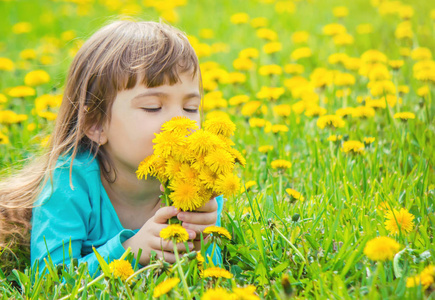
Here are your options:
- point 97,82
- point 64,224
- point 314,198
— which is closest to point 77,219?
point 64,224

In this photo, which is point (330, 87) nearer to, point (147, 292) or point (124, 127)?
point (124, 127)

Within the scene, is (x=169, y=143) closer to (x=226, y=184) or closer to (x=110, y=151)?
(x=226, y=184)

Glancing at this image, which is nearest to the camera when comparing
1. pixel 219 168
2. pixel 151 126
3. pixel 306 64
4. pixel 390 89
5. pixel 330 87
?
pixel 219 168

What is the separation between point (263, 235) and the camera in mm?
1819

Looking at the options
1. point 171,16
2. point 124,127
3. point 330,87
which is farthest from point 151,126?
point 171,16

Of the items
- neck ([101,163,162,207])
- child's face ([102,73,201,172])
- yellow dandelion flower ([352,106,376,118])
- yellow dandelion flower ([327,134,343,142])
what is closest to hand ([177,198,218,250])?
child's face ([102,73,201,172])

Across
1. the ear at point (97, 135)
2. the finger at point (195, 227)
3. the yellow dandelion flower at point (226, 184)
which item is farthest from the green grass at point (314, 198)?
the ear at point (97, 135)

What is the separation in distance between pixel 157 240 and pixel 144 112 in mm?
463

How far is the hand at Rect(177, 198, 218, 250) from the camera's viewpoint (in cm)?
160

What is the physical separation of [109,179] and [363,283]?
3.52 feet

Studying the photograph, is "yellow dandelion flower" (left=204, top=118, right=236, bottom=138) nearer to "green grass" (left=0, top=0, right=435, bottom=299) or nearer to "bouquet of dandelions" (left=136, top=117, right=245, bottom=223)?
"bouquet of dandelions" (left=136, top=117, right=245, bottom=223)

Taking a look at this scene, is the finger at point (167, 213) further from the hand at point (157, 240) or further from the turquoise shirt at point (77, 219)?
the turquoise shirt at point (77, 219)

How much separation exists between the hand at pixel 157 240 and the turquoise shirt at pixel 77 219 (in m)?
0.09

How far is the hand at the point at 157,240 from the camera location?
1.59 m
